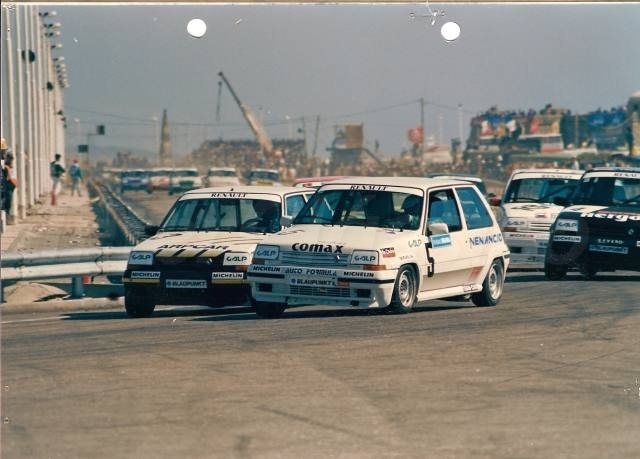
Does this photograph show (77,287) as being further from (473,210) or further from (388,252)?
(388,252)

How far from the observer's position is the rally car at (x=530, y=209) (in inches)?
894

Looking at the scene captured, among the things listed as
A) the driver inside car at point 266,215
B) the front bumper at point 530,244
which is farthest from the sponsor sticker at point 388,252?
the front bumper at point 530,244

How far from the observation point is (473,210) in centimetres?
1623

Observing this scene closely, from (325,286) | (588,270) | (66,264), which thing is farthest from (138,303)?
(588,270)

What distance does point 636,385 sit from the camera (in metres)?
9.64

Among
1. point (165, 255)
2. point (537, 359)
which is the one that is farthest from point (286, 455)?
point (165, 255)

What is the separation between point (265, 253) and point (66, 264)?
397 cm

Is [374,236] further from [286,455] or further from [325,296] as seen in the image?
[286,455]

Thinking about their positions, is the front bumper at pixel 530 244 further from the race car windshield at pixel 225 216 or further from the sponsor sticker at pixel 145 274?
the sponsor sticker at pixel 145 274

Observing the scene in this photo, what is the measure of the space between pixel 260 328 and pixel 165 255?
2222 millimetres

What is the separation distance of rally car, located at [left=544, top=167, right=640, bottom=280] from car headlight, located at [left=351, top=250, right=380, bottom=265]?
6281 millimetres

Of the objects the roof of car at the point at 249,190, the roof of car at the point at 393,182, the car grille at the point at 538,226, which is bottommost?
the car grille at the point at 538,226

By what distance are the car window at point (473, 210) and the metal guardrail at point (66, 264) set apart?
174 inches

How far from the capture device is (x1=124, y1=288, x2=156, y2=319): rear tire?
1505cm
